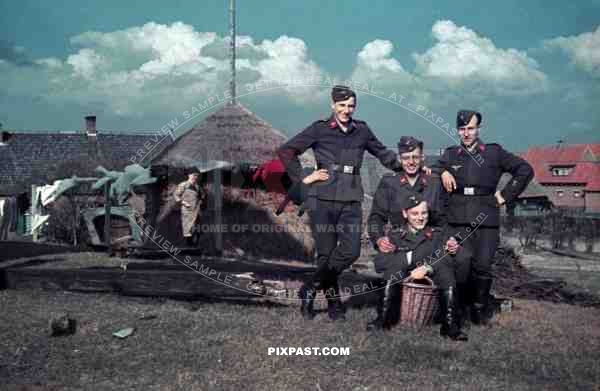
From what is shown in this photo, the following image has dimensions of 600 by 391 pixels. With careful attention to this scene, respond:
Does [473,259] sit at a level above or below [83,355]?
above

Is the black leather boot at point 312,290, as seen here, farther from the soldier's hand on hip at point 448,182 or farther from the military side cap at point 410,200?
the soldier's hand on hip at point 448,182

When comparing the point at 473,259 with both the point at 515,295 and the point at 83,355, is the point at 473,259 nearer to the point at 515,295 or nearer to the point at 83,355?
the point at 515,295

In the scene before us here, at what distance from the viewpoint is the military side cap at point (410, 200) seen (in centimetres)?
550

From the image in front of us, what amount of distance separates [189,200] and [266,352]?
7886mm

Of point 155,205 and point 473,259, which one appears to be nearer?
point 473,259

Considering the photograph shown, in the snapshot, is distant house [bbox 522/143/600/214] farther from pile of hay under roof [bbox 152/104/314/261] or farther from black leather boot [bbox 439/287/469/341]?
black leather boot [bbox 439/287/469/341]

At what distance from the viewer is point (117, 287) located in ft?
22.4

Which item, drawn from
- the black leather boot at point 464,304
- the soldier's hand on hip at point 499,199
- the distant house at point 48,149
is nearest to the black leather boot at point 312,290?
the black leather boot at point 464,304

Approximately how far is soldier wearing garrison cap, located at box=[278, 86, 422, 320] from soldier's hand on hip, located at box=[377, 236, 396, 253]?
195mm

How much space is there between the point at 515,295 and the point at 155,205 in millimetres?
8538

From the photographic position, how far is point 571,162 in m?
45.3

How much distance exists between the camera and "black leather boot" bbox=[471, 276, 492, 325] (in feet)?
19.0

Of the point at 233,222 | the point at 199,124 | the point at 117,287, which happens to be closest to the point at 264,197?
the point at 233,222

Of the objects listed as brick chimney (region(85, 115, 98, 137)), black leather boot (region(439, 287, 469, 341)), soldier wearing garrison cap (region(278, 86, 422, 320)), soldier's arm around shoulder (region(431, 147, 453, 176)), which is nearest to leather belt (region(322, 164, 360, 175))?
soldier wearing garrison cap (region(278, 86, 422, 320))
